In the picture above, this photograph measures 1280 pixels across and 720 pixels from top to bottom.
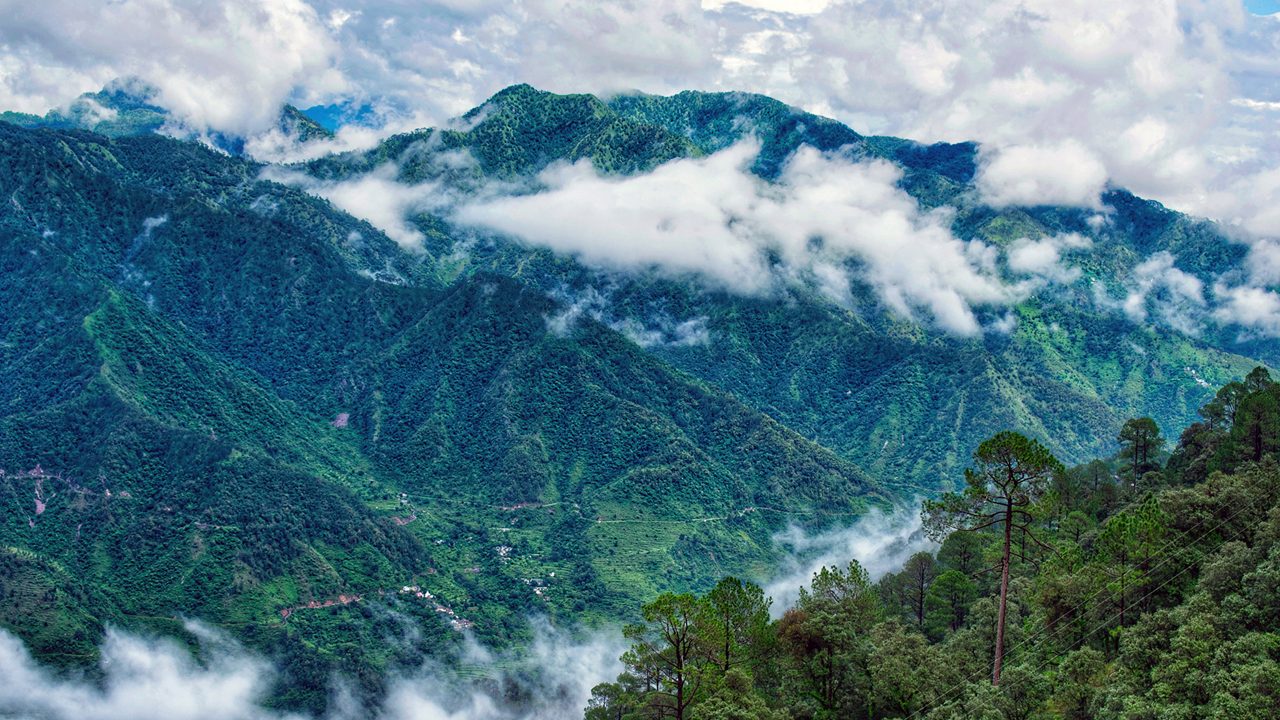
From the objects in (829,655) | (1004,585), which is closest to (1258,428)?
(1004,585)

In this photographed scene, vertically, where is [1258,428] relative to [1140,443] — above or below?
below

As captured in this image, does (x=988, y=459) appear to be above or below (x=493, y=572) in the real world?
below

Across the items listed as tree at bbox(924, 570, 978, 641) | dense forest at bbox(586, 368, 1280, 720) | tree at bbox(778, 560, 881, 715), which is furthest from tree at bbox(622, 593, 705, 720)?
tree at bbox(924, 570, 978, 641)

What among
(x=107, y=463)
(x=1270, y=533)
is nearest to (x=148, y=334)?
(x=107, y=463)

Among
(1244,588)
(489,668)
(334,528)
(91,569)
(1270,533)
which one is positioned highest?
(334,528)

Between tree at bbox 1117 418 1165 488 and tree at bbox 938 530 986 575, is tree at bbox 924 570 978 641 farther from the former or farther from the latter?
tree at bbox 1117 418 1165 488

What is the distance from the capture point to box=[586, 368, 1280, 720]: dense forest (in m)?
47.9

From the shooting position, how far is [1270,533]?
5597 cm

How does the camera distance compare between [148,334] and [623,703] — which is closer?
[623,703]

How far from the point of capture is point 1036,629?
2621 inches

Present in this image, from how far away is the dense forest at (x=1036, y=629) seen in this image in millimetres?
47875

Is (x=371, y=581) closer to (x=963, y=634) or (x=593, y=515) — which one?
(x=593, y=515)

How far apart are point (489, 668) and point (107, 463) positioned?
69.0m

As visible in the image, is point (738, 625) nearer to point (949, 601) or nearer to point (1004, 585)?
point (1004, 585)
